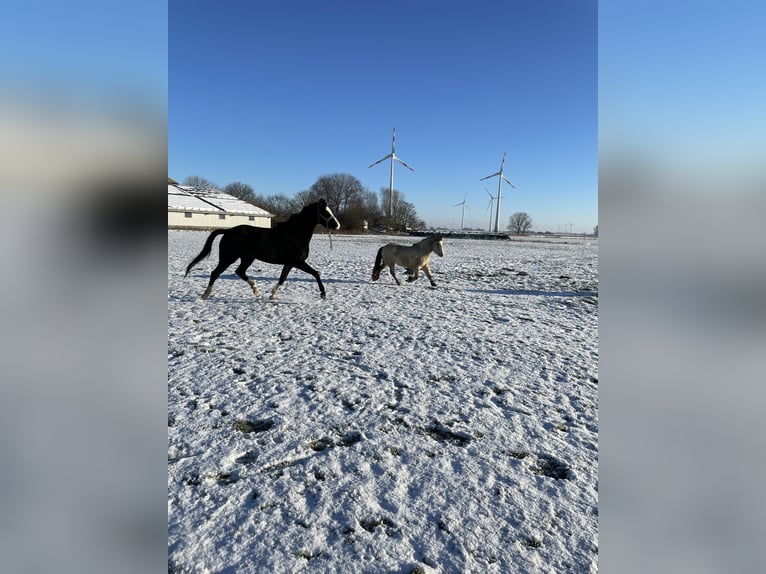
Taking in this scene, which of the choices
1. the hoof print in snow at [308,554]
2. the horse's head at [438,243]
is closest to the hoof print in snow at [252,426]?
the hoof print in snow at [308,554]

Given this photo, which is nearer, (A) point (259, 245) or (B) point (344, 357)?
(B) point (344, 357)

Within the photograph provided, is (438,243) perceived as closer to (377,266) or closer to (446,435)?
(377,266)

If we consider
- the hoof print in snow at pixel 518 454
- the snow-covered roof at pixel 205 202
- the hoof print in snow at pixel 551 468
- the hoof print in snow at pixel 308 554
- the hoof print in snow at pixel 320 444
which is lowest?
the hoof print in snow at pixel 308 554

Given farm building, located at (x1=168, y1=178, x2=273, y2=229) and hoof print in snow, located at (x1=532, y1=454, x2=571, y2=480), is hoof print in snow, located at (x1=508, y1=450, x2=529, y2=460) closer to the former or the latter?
hoof print in snow, located at (x1=532, y1=454, x2=571, y2=480)

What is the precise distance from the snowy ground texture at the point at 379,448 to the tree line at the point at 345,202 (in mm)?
54786

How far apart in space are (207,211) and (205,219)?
0.89m

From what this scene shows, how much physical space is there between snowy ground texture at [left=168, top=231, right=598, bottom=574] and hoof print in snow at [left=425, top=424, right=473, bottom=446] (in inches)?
0.6

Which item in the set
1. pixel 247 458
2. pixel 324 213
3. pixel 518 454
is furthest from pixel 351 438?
pixel 324 213

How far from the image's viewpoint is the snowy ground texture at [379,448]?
1818 millimetres

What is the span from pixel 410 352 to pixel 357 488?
2568 mm

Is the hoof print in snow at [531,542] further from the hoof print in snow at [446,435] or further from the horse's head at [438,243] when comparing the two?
the horse's head at [438,243]
